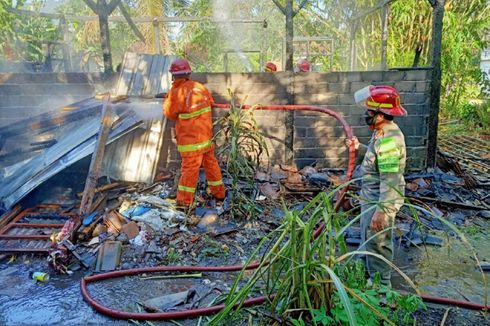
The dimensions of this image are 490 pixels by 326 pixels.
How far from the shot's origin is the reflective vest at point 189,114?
207 inches

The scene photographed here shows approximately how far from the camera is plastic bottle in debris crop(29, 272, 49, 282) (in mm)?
3920

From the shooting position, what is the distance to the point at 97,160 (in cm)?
534

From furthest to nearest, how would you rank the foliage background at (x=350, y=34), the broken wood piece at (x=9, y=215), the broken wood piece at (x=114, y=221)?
the foliage background at (x=350, y=34) < the broken wood piece at (x=9, y=215) < the broken wood piece at (x=114, y=221)

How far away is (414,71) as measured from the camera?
652 centimetres

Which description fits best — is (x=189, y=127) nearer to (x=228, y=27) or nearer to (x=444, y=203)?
(x=444, y=203)

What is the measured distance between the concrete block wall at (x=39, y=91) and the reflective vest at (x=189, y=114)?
2.20 m

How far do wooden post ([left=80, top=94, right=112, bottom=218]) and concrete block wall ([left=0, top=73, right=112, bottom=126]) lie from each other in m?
1.12

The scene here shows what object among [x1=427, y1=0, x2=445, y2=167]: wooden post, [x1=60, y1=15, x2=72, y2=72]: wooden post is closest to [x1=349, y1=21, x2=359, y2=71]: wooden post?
[x1=427, y1=0, x2=445, y2=167]: wooden post

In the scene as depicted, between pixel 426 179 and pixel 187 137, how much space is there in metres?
4.09

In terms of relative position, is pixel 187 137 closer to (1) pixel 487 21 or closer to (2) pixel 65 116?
(2) pixel 65 116

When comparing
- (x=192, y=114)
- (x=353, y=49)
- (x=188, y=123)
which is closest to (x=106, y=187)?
(x=188, y=123)

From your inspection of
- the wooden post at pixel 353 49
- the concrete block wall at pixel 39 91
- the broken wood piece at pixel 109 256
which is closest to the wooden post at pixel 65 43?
the concrete block wall at pixel 39 91

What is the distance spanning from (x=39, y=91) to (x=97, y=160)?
8.43 ft

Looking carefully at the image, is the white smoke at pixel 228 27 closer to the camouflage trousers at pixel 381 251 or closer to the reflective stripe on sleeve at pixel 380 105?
the reflective stripe on sleeve at pixel 380 105
